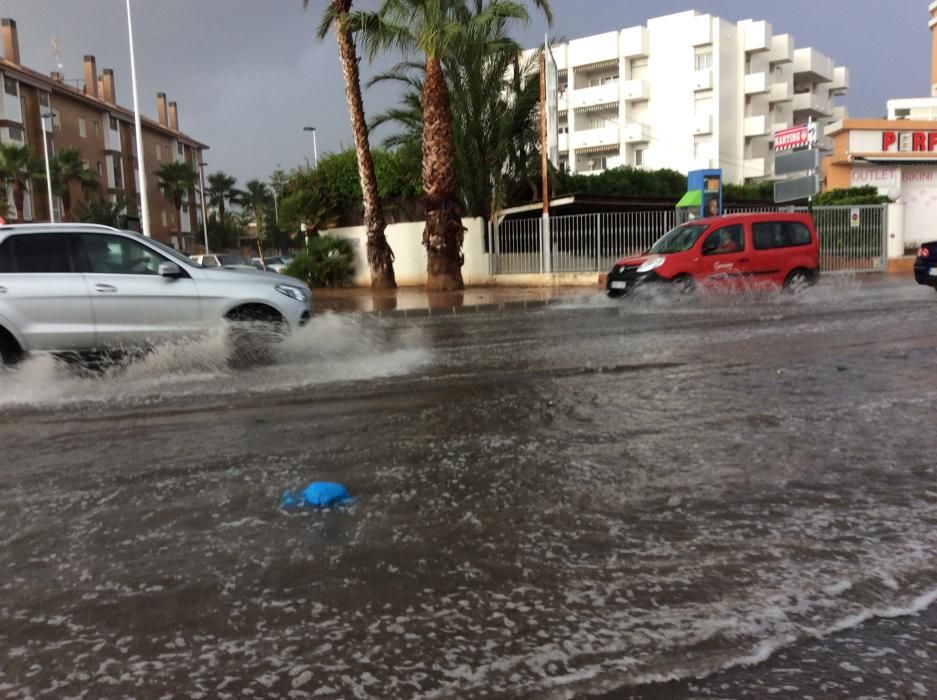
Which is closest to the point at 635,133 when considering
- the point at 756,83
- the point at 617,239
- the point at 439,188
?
the point at 756,83

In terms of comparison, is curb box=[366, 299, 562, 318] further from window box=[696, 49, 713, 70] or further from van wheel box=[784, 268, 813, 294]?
window box=[696, 49, 713, 70]

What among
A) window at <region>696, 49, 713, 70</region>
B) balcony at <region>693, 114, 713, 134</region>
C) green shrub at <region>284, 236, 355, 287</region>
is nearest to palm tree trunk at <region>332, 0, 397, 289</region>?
green shrub at <region>284, 236, 355, 287</region>

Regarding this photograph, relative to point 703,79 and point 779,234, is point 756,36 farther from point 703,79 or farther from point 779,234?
point 779,234

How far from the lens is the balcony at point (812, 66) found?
2416 inches

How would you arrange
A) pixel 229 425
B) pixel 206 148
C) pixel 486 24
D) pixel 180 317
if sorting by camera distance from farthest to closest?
1. pixel 206 148
2. pixel 486 24
3. pixel 180 317
4. pixel 229 425

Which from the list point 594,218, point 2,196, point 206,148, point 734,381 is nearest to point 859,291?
point 594,218

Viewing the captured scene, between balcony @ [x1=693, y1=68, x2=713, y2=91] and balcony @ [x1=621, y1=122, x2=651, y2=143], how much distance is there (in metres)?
4.70

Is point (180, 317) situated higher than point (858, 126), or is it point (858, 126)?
point (858, 126)

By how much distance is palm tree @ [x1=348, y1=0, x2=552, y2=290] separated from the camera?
18.5 meters

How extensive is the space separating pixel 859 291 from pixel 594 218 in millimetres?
7416

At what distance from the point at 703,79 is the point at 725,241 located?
153ft

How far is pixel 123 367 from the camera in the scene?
7930 millimetres

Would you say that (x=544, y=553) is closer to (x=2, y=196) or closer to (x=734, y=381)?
(x=734, y=381)

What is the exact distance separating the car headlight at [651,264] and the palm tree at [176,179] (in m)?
59.2
